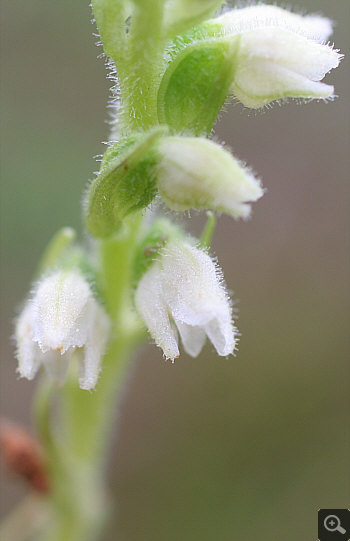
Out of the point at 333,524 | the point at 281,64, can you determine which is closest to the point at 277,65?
the point at 281,64

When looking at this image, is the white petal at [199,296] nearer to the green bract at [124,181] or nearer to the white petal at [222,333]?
the white petal at [222,333]

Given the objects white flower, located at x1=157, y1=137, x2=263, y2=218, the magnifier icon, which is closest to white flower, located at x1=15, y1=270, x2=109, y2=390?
white flower, located at x1=157, y1=137, x2=263, y2=218

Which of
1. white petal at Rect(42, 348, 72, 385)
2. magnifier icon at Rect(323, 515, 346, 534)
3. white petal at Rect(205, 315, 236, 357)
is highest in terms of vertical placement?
white petal at Rect(205, 315, 236, 357)

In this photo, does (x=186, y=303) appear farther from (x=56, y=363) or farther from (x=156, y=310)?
(x=56, y=363)

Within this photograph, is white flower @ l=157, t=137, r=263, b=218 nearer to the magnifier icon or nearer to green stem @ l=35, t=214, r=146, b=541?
green stem @ l=35, t=214, r=146, b=541

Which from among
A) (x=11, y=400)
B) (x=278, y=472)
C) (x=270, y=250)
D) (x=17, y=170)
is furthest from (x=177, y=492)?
(x=17, y=170)

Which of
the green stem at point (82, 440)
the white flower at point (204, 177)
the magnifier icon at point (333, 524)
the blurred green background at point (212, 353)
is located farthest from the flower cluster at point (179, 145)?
the blurred green background at point (212, 353)

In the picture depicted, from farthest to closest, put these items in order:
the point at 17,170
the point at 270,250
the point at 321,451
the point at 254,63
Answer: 1. the point at 270,250
2. the point at 17,170
3. the point at 321,451
4. the point at 254,63

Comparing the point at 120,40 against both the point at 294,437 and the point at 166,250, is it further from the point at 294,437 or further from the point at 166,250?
the point at 294,437
